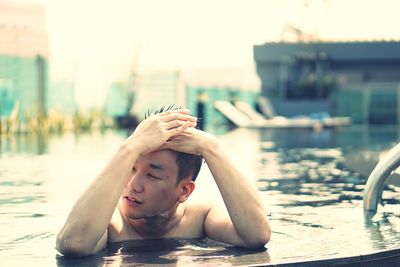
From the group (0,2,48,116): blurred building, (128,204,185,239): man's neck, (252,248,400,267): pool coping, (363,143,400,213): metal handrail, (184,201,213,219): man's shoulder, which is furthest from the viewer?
(0,2,48,116): blurred building

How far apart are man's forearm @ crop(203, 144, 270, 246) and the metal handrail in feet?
4.38

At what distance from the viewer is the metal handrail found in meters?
4.22

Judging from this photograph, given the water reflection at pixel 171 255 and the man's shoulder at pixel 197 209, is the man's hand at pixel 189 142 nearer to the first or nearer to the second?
the water reflection at pixel 171 255

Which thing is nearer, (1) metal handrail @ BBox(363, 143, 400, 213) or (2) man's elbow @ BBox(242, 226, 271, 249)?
(2) man's elbow @ BBox(242, 226, 271, 249)

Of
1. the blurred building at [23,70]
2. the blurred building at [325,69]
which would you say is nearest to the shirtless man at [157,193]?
the blurred building at [23,70]

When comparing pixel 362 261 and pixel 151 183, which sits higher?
pixel 151 183

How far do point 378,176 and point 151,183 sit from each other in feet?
5.61

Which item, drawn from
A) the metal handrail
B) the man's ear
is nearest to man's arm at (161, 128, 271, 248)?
the man's ear

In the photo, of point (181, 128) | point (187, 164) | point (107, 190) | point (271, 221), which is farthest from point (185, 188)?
point (271, 221)

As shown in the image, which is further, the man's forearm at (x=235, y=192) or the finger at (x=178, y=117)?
the man's forearm at (x=235, y=192)

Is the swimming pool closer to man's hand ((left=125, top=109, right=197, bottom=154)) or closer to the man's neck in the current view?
A: the man's neck

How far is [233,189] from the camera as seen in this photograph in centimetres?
310

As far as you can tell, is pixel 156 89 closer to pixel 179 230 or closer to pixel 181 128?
pixel 179 230

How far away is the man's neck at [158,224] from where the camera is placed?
10.9ft
